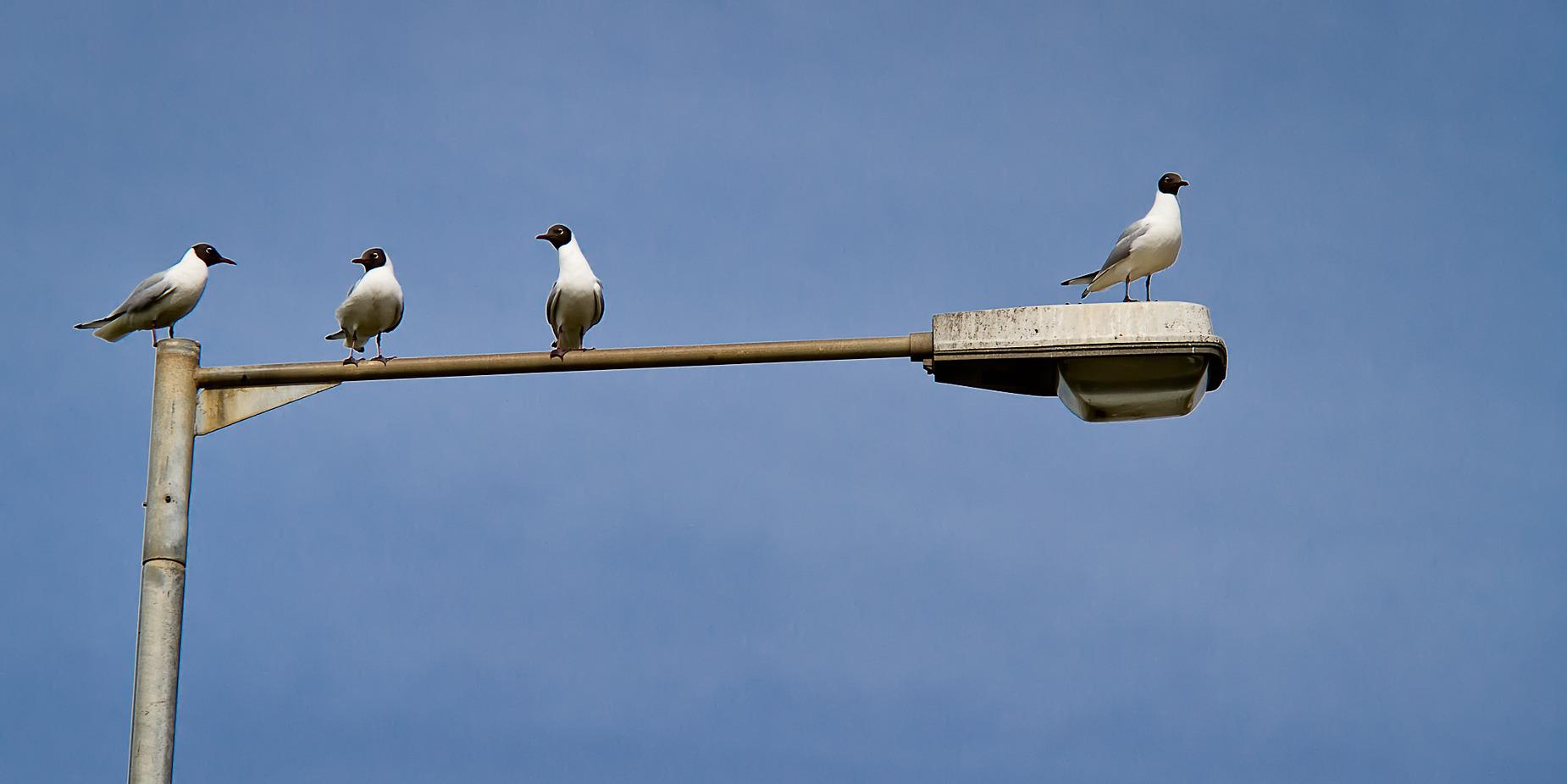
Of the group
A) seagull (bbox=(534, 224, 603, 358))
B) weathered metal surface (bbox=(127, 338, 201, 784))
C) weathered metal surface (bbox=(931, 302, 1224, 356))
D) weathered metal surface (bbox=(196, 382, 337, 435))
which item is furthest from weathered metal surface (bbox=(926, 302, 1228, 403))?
seagull (bbox=(534, 224, 603, 358))

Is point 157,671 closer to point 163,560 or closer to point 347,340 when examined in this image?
point 163,560

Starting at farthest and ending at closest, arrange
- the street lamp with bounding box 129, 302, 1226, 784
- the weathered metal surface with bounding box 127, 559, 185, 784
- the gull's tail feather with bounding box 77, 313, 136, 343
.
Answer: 1. the gull's tail feather with bounding box 77, 313, 136, 343
2. the street lamp with bounding box 129, 302, 1226, 784
3. the weathered metal surface with bounding box 127, 559, 185, 784

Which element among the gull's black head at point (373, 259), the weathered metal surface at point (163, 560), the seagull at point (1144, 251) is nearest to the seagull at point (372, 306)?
the gull's black head at point (373, 259)

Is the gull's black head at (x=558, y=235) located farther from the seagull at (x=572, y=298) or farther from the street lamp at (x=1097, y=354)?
the street lamp at (x=1097, y=354)

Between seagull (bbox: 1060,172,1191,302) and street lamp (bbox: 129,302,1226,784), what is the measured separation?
28.0ft

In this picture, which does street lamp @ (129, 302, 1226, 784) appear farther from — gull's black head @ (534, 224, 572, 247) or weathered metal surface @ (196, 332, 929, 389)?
gull's black head @ (534, 224, 572, 247)

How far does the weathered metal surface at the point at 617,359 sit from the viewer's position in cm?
774

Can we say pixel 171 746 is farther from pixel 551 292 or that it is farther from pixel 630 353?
pixel 551 292

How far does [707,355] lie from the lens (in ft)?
25.8

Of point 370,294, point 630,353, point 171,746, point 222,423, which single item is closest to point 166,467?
point 222,423

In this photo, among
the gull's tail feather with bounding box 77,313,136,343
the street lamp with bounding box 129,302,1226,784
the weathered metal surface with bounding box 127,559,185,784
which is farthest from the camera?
the gull's tail feather with bounding box 77,313,136,343

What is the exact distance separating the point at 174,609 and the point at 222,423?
86 centimetres

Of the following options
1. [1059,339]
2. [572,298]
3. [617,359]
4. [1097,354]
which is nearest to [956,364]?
[1059,339]

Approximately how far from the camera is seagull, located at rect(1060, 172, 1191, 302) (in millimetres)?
16422
